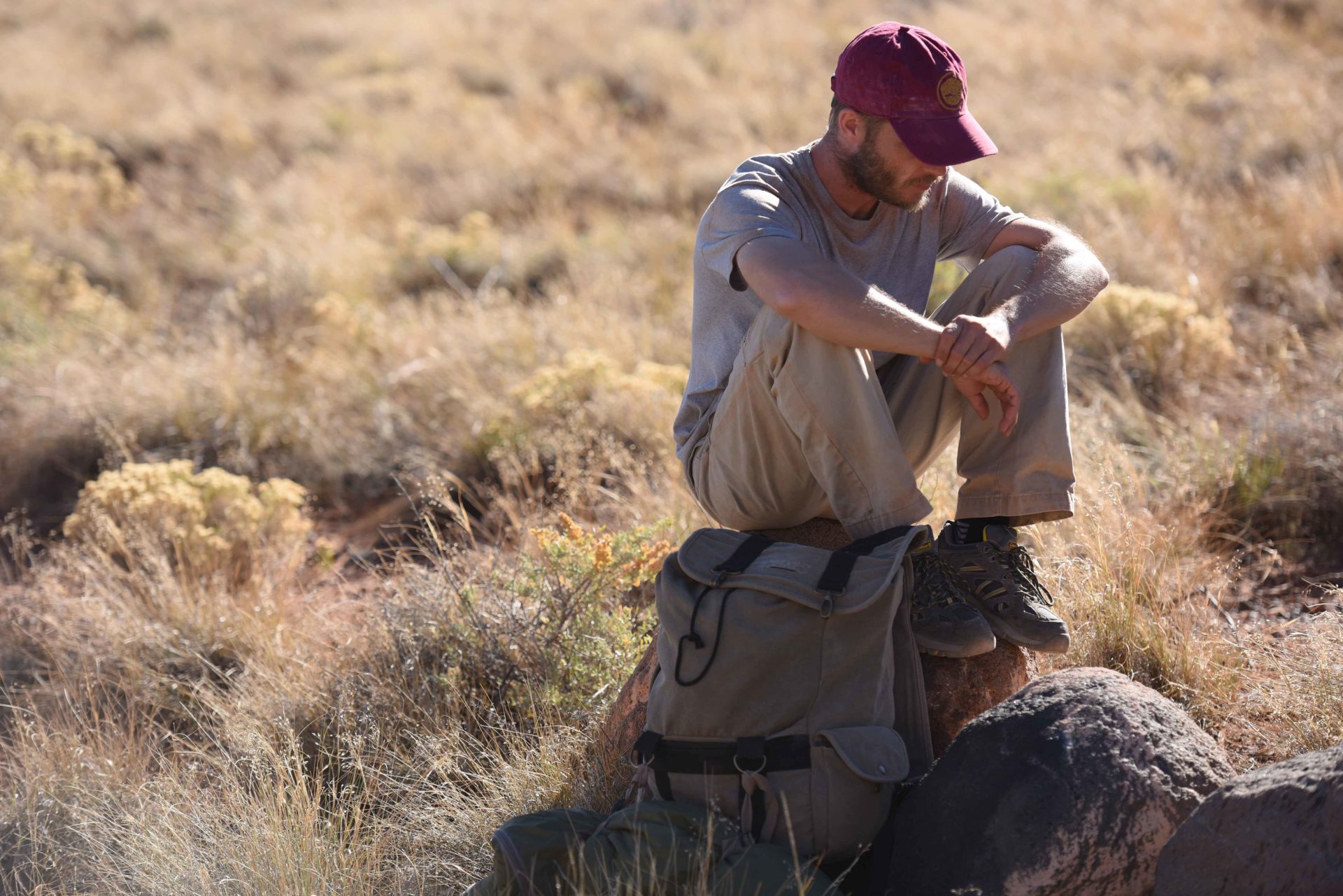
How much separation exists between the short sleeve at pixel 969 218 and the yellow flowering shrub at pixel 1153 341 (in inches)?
84.3

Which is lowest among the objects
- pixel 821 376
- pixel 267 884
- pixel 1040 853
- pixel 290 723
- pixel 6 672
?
pixel 6 672

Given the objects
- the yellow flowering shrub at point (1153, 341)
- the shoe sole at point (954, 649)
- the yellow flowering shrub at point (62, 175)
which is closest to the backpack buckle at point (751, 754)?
the shoe sole at point (954, 649)

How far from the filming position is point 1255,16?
37.6 ft

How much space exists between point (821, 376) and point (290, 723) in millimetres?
2054

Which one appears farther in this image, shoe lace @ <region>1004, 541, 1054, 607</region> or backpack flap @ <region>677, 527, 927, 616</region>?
shoe lace @ <region>1004, 541, 1054, 607</region>

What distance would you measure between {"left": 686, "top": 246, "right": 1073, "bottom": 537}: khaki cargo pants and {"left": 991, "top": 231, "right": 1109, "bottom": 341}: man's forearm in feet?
0.14

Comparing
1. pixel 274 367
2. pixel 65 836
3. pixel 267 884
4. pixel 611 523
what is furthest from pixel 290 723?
pixel 274 367

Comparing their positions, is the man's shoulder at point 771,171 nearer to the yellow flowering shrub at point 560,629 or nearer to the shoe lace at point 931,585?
the shoe lace at point 931,585

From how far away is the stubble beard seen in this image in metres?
2.99

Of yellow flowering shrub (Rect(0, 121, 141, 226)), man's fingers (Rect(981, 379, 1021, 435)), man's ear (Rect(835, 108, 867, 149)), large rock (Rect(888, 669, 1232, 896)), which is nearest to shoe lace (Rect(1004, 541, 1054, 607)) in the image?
man's fingers (Rect(981, 379, 1021, 435))

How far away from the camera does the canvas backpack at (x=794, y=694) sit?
2.41m

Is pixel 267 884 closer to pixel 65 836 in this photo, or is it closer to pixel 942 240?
pixel 65 836

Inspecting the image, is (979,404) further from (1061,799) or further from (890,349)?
(1061,799)

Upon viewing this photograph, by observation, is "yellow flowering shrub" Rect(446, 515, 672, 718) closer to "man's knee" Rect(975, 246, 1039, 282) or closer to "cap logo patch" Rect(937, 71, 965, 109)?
"man's knee" Rect(975, 246, 1039, 282)
